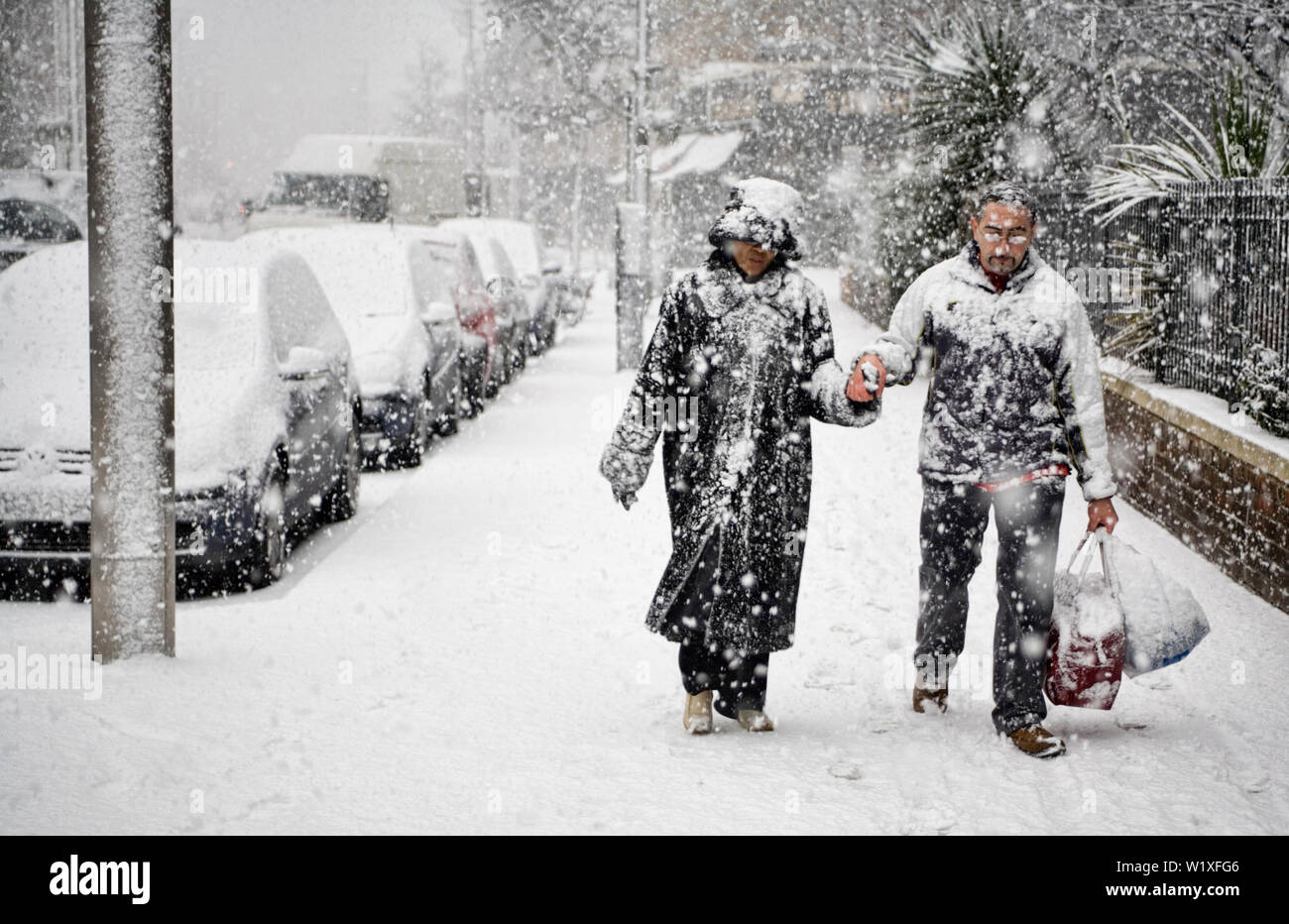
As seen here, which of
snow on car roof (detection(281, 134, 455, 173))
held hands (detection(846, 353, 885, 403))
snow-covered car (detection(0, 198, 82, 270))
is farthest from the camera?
snow on car roof (detection(281, 134, 455, 173))

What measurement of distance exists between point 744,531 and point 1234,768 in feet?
5.60

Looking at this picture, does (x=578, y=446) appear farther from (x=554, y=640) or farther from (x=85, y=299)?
(x=554, y=640)

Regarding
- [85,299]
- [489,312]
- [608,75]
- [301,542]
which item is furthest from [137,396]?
[608,75]

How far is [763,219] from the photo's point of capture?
4.89 m

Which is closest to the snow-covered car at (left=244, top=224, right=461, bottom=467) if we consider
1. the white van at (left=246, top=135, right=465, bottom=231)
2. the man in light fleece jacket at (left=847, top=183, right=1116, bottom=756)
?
the man in light fleece jacket at (left=847, top=183, right=1116, bottom=756)

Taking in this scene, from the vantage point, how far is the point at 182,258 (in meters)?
8.61

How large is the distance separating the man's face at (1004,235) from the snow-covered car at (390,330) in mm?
7027

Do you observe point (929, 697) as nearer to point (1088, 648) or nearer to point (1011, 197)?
point (1088, 648)

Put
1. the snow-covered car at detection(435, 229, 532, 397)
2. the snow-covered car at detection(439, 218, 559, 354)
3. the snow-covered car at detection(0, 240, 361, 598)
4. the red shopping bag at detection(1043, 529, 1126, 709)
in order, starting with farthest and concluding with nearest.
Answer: the snow-covered car at detection(439, 218, 559, 354)
the snow-covered car at detection(435, 229, 532, 397)
the snow-covered car at detection(0, 240, 361, 598)
the red shopping bag at detection(1043, 529, 1126, 709)

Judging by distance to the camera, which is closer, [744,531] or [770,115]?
[744,531]

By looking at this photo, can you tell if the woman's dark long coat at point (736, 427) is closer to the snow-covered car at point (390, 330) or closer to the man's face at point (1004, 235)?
the man's face at point (1004, 235)

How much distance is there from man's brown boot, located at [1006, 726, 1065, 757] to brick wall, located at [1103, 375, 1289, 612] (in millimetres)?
2533

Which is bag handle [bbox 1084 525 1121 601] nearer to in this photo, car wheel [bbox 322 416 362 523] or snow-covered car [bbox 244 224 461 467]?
car wheel [bbox 322 416 362 523]

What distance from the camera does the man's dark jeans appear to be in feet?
16.2
